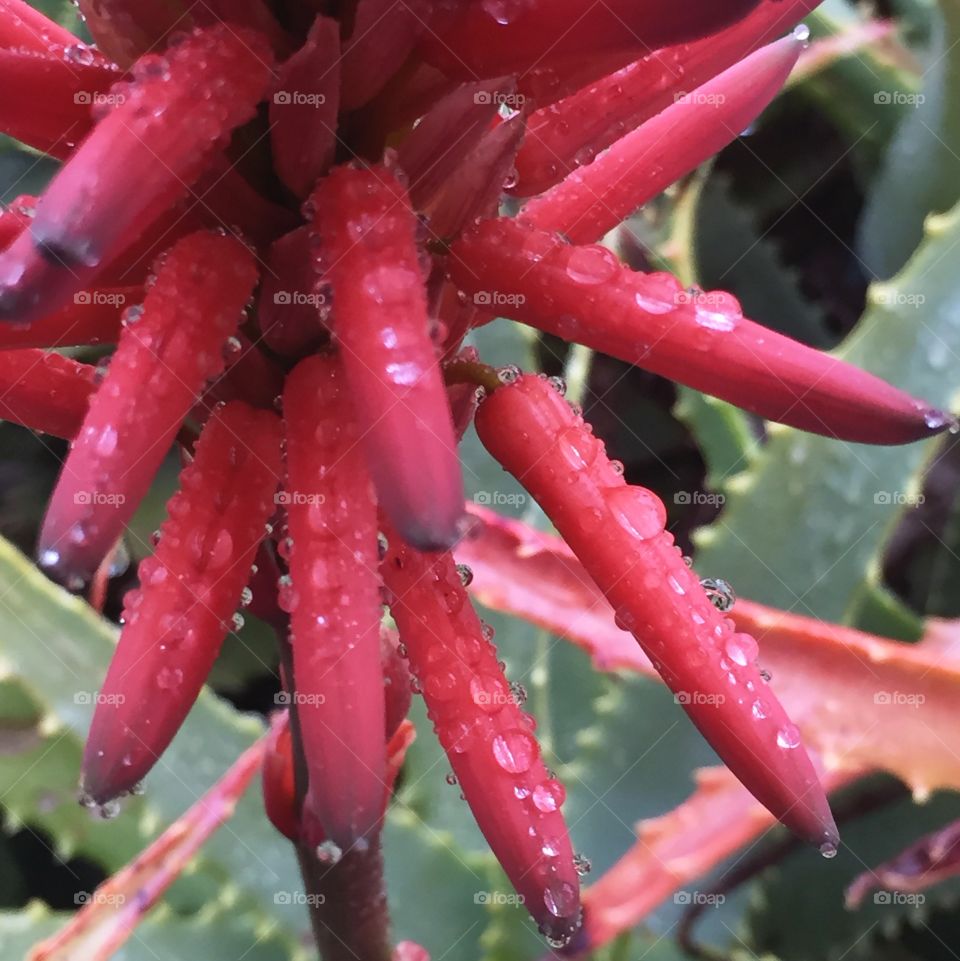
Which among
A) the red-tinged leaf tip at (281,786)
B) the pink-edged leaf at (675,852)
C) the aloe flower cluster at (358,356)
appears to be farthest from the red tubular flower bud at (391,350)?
the pink-edged leaf at (675,852)

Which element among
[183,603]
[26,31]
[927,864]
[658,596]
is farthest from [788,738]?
[927,864]

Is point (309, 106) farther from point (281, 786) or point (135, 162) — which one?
point (281, 786)

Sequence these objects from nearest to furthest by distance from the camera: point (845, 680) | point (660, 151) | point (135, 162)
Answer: point (135, 162), point (660, 151), point (845, 680)

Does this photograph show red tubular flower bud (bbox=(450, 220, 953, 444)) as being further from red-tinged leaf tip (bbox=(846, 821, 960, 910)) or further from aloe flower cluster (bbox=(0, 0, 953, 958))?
red-tinged leaf tip (bbox=(846, 821, 960, 910))

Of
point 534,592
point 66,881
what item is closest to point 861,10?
point 534,592

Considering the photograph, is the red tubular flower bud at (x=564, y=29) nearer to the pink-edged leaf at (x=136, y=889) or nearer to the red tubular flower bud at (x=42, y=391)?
the red tubular flower bud at (x=42, y=391)

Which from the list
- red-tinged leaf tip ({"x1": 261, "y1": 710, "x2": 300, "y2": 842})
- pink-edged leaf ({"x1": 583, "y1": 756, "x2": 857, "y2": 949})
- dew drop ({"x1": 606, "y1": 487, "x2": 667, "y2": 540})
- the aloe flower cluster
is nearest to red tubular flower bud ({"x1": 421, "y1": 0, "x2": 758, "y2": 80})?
the aloe flower cluster
